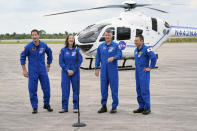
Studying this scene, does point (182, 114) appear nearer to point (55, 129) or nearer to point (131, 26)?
point (55, 129)

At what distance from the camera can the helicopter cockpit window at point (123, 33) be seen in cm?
1683

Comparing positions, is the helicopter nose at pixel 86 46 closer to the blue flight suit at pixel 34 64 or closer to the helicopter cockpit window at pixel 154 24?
the helicopter cockpit window at pixel 154 24

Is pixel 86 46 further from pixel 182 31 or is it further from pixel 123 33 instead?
pixel 182 31

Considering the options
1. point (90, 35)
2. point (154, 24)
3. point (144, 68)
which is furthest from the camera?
point (154, 24)

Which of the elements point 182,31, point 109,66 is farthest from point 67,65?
point 182,31

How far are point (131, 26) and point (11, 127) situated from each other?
11144mm

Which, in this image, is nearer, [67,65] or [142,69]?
[142,69]

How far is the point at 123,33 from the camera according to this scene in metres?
16.9

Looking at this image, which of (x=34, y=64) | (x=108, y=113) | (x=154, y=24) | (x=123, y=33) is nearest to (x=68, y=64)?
(x=34, y=64)

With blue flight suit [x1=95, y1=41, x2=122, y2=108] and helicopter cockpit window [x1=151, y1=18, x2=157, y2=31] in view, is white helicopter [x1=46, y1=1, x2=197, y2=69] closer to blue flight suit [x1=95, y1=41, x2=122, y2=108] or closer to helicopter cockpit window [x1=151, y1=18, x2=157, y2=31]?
helicopter cockpit window [x1=151, y1=18, x2=157, y2=31]

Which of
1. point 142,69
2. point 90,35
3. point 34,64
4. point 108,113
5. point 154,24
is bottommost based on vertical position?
point 108,113

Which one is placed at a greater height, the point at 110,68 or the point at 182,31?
the point at 182,31

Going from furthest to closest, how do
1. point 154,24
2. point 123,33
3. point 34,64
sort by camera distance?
point 154,24 → point 123,33 → point 34,64

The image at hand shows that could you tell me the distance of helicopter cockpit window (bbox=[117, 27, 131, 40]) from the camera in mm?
16828
